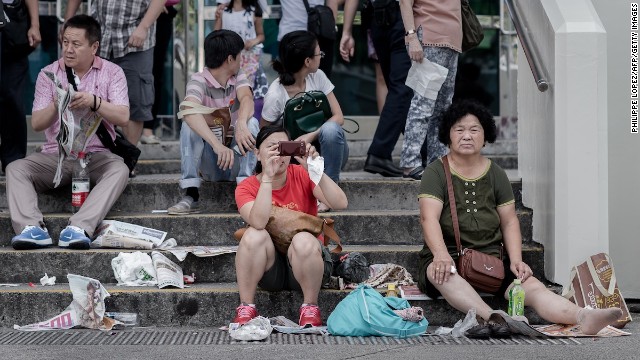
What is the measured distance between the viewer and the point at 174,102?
33.2 ft

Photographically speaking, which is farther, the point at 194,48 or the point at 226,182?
the point at 194,48

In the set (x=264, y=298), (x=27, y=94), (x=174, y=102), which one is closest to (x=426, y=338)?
(x=264, y=298)

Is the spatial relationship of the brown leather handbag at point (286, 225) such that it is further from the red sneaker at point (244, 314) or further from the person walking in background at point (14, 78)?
the person walking in background at point (14, 78)

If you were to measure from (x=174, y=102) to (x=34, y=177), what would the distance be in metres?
2.90

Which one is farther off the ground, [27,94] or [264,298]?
[27,94]

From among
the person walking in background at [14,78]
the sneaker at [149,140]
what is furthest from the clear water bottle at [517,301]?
the sneaker at [149,140]

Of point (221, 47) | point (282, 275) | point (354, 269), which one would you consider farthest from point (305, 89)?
point (282, 275)

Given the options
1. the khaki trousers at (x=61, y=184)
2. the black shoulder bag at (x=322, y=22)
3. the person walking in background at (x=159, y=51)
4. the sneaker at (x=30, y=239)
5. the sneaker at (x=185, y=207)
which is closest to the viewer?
→ the sneaker at (x=30, y=239)

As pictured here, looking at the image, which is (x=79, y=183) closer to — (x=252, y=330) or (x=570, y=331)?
(x=252, y=330)

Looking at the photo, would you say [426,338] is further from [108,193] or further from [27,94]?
[27,94]

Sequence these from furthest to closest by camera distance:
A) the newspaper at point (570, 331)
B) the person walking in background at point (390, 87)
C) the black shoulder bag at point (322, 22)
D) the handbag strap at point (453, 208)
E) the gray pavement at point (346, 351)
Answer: the black shoulder bag at point (322, 22) → the person walking in background at point (390, 87) → the handbag strap at point (453, 208) → the newspaper at point (570, 331) → the gray pavement at point (346, 351)

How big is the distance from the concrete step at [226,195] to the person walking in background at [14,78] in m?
0.56

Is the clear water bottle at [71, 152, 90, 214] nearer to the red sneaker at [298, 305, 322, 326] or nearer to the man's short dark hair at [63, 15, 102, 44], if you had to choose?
the man's short dark hair at [63, 15, 102, 44]

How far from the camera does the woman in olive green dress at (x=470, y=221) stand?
627 centimetres
